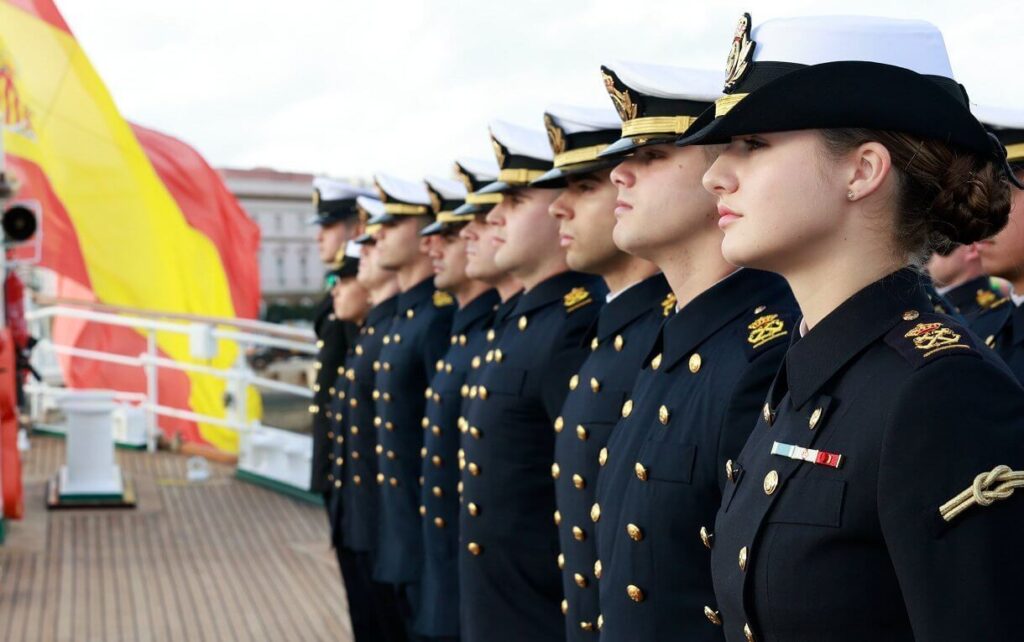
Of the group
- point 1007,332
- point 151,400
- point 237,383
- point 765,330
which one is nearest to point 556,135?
point 765,330

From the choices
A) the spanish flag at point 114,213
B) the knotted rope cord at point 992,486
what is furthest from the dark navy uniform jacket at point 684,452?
the spanish flag at point 114,213

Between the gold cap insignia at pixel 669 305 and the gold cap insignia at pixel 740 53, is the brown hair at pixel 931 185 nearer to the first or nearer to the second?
the gold cap insignia at pixel 740 53

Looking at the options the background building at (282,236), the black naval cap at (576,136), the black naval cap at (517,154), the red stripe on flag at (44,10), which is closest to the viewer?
the black naval cap at (576,136)

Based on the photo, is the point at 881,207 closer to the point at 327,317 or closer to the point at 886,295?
the point at 886,295

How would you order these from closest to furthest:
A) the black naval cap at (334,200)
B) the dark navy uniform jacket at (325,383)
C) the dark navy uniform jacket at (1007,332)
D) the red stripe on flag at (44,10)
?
1. the dark navy uniform jacket at (1007,332)
2. the dark navy uniform jacket at (325,383)
3. the black naval cap at (334,200)
4. the red stripe on flag at (44,10)

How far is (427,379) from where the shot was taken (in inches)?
203

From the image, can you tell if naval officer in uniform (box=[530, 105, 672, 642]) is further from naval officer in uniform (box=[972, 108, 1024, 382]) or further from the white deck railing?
the white deck railing

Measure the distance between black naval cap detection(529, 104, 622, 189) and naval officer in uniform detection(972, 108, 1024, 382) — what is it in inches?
39.7

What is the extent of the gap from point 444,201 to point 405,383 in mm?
728

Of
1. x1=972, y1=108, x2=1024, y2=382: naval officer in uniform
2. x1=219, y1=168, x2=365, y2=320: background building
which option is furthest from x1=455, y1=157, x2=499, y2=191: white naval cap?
x1=219, y1=168, x2=365, y2=320: background building

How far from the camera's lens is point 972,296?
4.69 meters

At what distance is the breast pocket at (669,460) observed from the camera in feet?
7.55

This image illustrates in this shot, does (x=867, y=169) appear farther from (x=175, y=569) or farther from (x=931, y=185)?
(x=175, y=569)

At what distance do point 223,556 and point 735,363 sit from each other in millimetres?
5443
